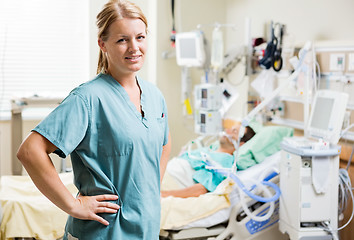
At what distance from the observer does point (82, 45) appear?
443 cm

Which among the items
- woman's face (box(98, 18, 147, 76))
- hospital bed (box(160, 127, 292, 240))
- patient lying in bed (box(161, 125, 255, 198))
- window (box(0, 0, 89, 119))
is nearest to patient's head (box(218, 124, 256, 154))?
patient lying in bed (box(161, 125, 255, 198))

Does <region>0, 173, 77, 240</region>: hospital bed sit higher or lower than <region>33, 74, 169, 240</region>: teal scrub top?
lower

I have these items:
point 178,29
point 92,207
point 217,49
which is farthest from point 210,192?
point 178,29

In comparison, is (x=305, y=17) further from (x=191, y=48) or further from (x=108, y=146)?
(x=108, y=146)

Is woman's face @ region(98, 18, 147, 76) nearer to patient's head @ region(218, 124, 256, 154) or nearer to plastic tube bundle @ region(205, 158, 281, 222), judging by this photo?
plastic tube bundle @ region(205, 158, 281, 222)

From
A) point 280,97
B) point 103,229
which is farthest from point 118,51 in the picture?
point 280,97

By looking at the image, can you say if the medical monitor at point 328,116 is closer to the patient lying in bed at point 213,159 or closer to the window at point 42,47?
the patient lying in bed at point 213,159

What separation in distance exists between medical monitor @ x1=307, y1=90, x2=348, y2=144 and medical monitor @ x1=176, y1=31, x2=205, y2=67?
4.24 feet

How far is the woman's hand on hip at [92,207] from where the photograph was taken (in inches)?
48.7

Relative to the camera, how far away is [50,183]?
3.91ft

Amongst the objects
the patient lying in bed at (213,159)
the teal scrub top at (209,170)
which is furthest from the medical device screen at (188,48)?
the teal scrub top at (209,170)

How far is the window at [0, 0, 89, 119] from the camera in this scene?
421cm

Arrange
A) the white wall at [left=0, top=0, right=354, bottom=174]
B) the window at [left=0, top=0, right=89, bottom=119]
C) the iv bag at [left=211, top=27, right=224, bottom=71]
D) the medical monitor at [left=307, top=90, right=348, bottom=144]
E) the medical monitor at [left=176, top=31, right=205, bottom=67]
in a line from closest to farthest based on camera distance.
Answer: the medical monitor at [left=307, top=90, right=348, bottom=144], the iv bag at [left=211, top=27, right=224, bottom=71], the medical monitor at [left=176, top=31, right=205, bottom=67], the white wall at [left=0, top=0, right=354, bottom=174], the window at [left=0, top=0, right=89, bottom=119]

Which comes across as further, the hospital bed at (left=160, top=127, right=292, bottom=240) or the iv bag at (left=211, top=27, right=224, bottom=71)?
the iv bag at (left=211, top=27, right=224, bottom=71)
